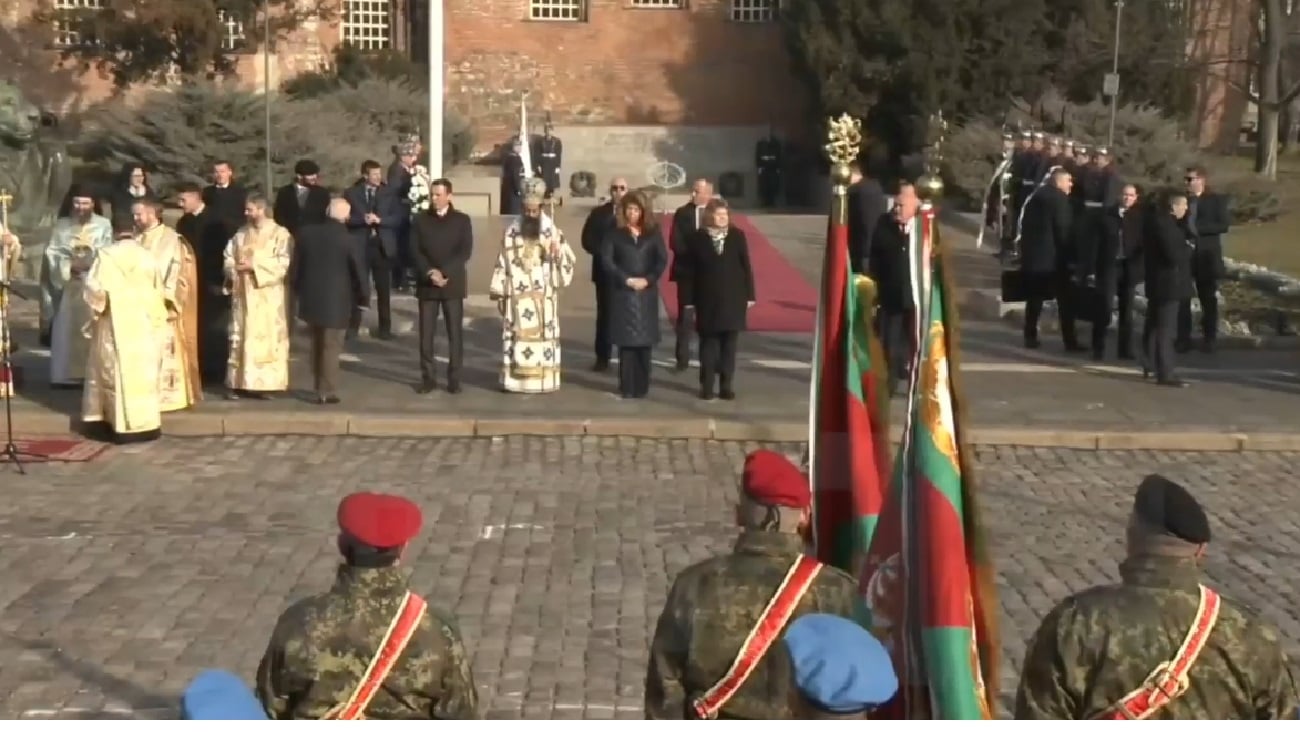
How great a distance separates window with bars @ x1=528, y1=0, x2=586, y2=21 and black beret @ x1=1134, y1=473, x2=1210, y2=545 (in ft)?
143

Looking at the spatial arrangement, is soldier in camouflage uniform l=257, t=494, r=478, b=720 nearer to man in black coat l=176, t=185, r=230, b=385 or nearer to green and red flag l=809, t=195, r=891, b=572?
green and red flag l=809, t=195, r=891, b=572

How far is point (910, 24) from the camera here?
38.8 metres

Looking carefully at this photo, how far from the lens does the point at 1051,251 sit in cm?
1739

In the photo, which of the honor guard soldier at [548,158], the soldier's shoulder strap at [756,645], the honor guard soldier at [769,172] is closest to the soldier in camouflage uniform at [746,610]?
the soldier's shoulder strap at [756,645]

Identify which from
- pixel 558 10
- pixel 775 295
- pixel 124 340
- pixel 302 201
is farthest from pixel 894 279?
pixel 558 10

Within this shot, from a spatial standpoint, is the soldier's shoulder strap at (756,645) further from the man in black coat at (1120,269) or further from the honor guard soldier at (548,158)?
the honor guard soldier at (548,158)

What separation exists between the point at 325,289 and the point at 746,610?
32.2 feet

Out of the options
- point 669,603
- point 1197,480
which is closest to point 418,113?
point 1197,480

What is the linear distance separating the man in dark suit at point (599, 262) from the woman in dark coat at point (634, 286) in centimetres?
30

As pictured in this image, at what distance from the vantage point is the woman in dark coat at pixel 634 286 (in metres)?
14.5

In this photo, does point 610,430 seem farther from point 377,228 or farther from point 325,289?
point 377,228

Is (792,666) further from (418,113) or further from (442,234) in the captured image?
(418,113)

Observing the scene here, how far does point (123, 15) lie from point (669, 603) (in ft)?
116

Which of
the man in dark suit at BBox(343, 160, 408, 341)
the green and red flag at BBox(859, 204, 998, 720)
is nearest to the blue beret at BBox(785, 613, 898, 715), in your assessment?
the green and red flag at BBox(859, 204, 998, 720)
